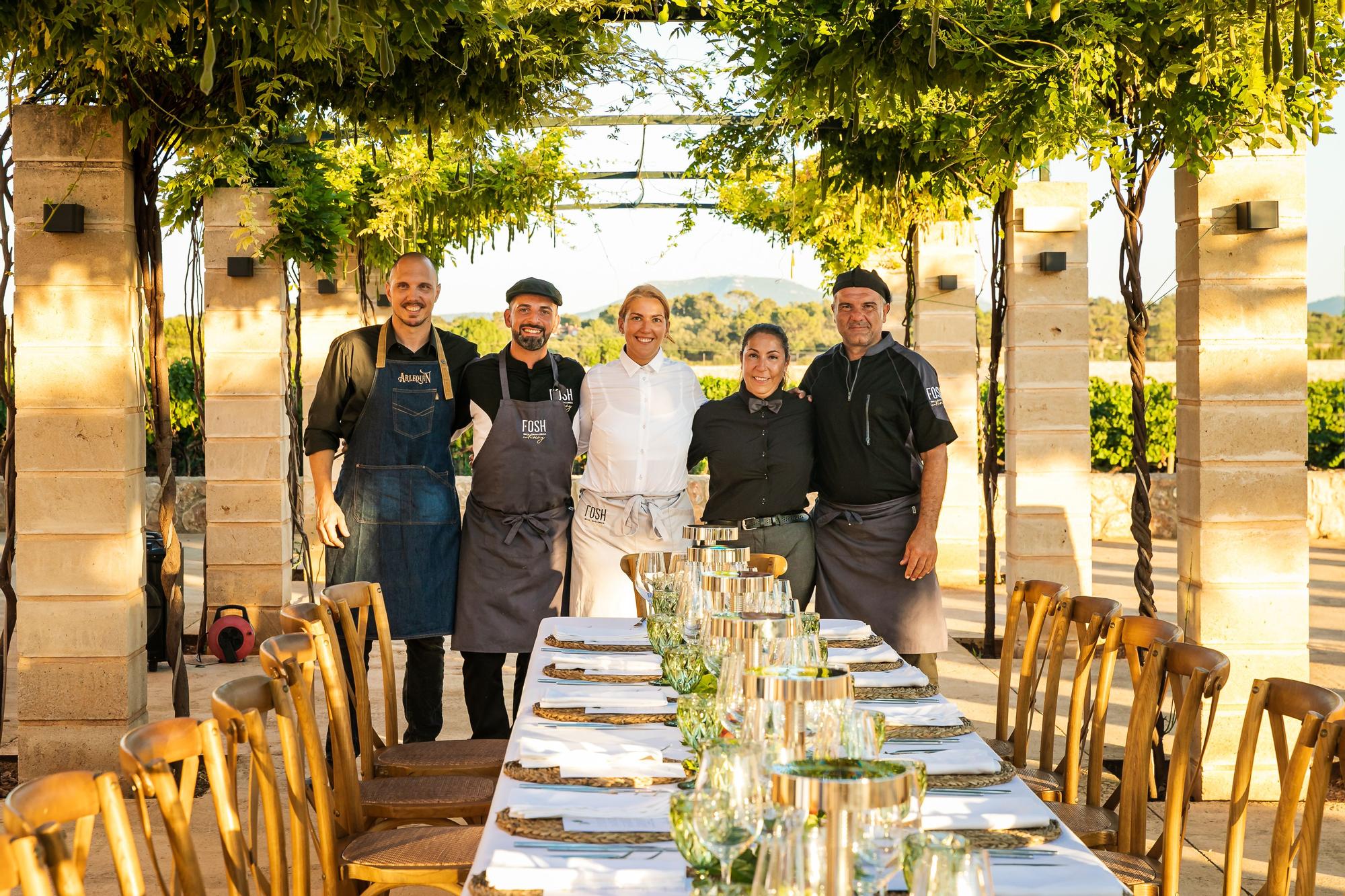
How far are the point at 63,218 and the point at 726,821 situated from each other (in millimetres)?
4057

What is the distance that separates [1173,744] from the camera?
2828mm

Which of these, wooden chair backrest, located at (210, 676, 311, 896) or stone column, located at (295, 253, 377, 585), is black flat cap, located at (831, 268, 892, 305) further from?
stone column, located at (295, 253, 377, 585)

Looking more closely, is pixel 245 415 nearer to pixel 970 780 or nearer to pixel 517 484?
pixel 517 484

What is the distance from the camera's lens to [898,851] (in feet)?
4.76

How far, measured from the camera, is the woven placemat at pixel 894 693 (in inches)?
114

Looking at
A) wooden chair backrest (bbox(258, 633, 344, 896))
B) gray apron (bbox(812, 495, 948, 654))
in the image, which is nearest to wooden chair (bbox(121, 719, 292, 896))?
wooden chair backrest (bbox(258, 633, 344, 896))

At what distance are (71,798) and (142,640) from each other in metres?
3.50

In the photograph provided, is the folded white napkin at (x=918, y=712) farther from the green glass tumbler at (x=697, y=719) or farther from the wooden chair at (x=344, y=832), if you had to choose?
the wooden chair at (x=344, y=832)

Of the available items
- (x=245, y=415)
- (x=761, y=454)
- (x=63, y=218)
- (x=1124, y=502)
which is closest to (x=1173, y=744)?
(x=761, y=454)

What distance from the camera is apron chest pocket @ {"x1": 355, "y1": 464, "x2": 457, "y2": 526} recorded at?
467cm

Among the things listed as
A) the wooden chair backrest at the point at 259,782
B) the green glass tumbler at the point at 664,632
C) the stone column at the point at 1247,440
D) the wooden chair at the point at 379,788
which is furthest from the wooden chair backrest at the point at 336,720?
the stone column at the point at 1247,440

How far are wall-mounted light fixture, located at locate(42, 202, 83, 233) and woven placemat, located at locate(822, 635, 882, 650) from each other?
10.3 ft

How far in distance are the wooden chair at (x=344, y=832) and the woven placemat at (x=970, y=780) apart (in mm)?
899

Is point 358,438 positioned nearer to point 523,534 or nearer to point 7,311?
point 523,534
